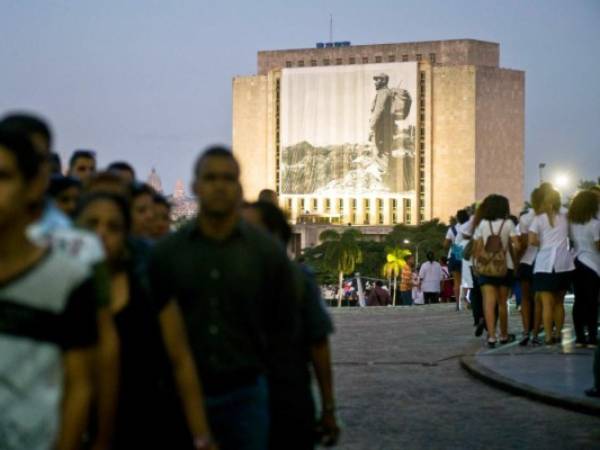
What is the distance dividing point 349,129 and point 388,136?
179 inches

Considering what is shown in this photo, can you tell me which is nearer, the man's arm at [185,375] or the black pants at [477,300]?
the man's arm at [185,375]

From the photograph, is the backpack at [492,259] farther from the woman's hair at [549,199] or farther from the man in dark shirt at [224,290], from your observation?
the man in dark shirt at [224,290]

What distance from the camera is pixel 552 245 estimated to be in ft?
48.7

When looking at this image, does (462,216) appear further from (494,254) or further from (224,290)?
(224,290)

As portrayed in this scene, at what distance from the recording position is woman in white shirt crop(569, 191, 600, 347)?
1424cm

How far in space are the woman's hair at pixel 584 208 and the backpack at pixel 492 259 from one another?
84 cm

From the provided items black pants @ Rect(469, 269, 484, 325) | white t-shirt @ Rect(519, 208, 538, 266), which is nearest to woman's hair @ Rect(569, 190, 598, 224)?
white t-shirt @ Rect(519, 208, 538, 266)

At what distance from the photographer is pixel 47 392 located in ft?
11.1

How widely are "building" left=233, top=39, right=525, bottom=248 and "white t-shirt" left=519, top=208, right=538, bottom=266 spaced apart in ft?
420

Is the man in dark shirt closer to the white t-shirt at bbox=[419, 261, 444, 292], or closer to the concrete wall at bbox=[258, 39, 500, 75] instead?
the white t-shirt at bbox=[419, 261, 444, 292]

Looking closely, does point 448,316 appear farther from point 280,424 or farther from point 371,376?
point 280,424

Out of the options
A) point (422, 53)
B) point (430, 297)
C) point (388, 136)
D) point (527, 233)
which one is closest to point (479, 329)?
point (527, 233)

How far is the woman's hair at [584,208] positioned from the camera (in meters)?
14.2

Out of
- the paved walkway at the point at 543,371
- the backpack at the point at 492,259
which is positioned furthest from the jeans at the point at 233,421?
the backpack at the point at 492,259
